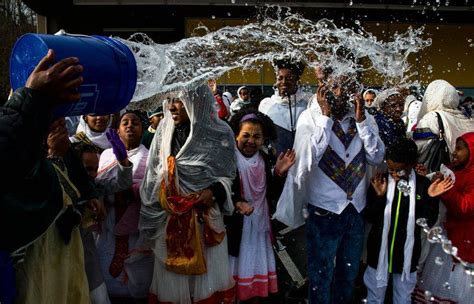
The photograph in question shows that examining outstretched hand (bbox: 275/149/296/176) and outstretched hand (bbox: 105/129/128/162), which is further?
outstretched hand (bbox: 275/149/296/176)

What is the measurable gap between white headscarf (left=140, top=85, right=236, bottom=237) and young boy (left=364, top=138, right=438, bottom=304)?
1.11 metres

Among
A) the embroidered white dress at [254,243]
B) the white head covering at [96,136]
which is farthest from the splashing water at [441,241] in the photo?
the white head covering at [96,136]

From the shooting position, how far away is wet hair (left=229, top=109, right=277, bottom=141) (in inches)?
139

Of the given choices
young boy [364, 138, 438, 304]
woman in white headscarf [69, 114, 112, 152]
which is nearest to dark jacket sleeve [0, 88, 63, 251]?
woman in white headscarf [69, 114, 112, 152]

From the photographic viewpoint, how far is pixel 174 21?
12391 mm

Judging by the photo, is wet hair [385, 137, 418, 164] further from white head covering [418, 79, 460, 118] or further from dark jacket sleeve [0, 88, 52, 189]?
dark jacket sleeve [0, 88, 52, 189]

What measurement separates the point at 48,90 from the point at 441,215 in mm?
3019

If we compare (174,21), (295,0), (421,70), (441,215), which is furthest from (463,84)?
(441,215)

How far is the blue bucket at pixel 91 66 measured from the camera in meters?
1.73

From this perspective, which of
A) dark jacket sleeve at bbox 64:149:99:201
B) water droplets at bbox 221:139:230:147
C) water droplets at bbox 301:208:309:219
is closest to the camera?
dark jacket sleeve at bbox 64:149:99:201

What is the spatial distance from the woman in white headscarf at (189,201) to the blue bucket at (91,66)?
0.96 m

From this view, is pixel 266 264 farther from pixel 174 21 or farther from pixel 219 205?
pixel 174 21

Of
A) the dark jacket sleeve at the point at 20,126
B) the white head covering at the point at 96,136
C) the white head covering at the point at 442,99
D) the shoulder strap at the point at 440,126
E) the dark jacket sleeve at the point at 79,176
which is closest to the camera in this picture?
the dark jacket sleeve at the point at 20,126

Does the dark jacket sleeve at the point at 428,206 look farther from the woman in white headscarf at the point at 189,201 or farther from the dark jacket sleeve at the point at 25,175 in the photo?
the dark jacket sleeve at the point at 25,175
